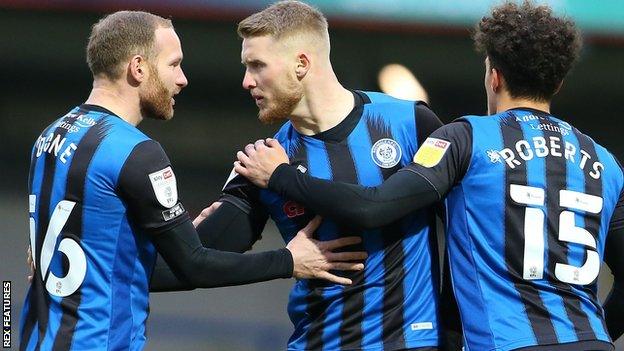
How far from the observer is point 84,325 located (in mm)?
3154

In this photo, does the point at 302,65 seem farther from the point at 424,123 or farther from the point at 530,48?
the point at 530,48

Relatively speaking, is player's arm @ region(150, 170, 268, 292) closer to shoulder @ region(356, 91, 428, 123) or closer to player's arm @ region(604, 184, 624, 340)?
shoulder @ region(356, 91, 428, 123)

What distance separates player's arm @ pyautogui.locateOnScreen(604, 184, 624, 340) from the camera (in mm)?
3406

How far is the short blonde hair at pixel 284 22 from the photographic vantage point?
12.1ft

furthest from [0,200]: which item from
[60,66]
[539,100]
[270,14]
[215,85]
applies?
[539,100]

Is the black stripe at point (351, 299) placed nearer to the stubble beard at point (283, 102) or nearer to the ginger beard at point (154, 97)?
the stubble beard at point (283, 102)

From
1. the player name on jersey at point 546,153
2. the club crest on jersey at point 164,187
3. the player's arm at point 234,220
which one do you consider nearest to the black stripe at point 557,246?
the player name on jersey at point 546,153

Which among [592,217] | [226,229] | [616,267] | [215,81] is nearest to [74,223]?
[226,229]

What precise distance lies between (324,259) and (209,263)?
0.40 m

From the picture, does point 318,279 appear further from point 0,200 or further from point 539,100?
point 0,200

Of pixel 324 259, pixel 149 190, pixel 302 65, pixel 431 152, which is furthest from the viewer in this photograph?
pixel 302 65

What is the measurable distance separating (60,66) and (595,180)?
15.4 feet

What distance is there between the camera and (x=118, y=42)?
3.38m

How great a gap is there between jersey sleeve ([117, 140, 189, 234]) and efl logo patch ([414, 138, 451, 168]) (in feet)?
2.42
